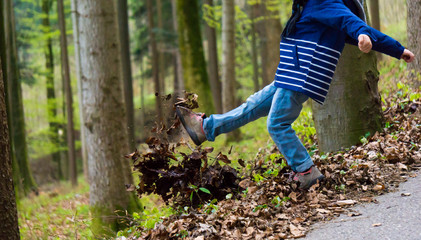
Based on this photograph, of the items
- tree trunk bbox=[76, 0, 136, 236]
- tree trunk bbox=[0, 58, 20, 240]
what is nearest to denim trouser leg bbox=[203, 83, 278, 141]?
tree trunk bbox=[0, 58, 20, 240]

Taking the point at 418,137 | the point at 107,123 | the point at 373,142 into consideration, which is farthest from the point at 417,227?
the point at 107,123

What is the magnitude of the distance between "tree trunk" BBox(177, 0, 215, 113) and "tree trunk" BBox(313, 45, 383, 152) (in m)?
6.85

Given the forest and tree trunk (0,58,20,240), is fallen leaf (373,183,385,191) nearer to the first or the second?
the forest

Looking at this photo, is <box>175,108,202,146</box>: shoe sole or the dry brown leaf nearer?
the dry brown leaf

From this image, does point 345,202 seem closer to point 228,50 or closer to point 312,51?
point 312,51

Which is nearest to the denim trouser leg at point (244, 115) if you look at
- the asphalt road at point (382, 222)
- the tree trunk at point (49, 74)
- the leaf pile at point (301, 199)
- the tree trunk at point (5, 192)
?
the leaf pile at point (301, 199)

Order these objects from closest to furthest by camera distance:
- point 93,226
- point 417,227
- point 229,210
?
point 417,227, point 229,210, point 93,226

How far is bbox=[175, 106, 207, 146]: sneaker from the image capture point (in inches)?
155

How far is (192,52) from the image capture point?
11.8 metres

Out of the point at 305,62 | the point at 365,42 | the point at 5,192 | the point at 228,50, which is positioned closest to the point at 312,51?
the point at 305,62

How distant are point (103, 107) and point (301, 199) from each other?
13.5ft

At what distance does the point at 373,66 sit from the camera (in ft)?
16.7

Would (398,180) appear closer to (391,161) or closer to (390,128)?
(391,161)

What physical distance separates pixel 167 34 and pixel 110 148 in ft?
48.6
